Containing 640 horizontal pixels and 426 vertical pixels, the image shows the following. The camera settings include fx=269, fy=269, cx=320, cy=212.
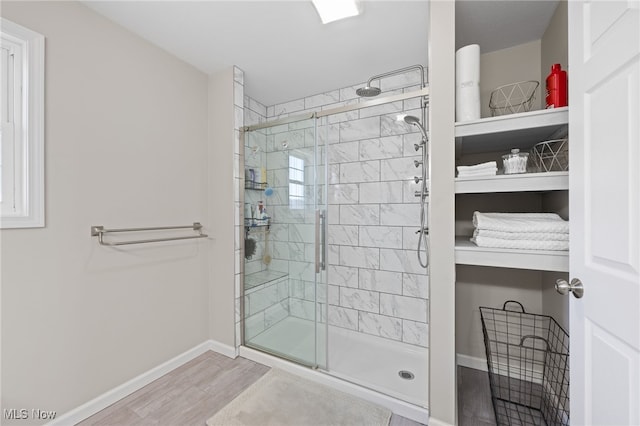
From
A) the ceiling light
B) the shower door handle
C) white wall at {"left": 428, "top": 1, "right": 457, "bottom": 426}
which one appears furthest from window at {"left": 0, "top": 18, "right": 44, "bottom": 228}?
white wall at {"left": 428, "top": 1, "right": 457, "bottom": 426}

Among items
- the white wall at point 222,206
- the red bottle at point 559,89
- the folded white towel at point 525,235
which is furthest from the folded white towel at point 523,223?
the white wall at point 222,206

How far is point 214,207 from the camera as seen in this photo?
2.34m

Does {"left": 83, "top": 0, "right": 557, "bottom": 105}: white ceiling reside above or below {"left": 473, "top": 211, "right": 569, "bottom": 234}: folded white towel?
above

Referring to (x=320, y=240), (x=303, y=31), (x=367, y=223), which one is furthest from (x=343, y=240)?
(x=303, y=31)

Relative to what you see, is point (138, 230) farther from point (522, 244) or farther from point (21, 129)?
point (522, 244)

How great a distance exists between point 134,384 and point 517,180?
8.52 feet

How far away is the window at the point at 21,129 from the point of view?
1.36 m

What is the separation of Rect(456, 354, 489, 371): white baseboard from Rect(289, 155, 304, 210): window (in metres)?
1.71

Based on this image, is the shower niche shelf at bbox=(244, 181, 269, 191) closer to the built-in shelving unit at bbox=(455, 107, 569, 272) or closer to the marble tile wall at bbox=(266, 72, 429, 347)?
the marble tile wall at bbox=(266, 72, 429, 347)

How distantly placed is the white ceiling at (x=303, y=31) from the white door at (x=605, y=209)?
0.83 m

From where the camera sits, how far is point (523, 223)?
1.27m

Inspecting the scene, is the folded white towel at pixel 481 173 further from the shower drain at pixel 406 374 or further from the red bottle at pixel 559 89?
the shower drain at pixel 406 374

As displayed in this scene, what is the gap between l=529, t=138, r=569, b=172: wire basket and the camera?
1394mm

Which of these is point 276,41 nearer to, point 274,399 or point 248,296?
→ point 248,296
